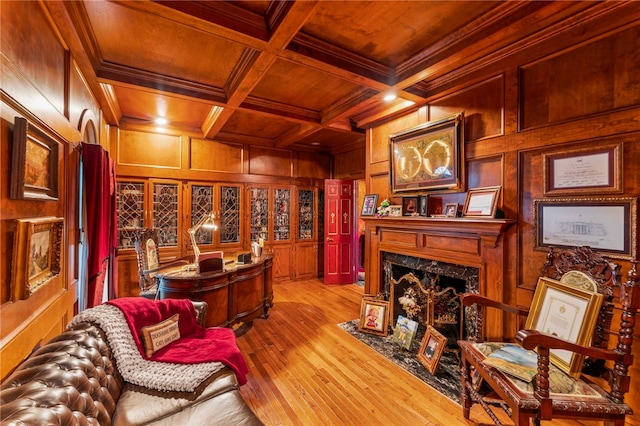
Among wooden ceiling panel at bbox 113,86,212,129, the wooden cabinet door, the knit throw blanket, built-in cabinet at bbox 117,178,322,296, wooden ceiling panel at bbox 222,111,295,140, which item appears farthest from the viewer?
the wooden cabinet door

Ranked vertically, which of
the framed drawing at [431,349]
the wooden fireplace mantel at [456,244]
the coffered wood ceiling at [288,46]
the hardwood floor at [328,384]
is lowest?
the hardwood floor at [328,384]

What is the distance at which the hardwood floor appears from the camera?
195cm

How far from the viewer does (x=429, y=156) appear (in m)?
3.03

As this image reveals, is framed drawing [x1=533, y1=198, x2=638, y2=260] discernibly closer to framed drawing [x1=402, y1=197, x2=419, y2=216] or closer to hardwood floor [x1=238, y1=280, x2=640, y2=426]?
hardwood floor [x1=238, y1=280, x2=640, y2=426]

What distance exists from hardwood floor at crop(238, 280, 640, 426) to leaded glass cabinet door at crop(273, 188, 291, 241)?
7.30ft

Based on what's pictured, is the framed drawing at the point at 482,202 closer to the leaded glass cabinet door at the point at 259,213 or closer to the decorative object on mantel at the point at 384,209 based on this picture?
the decorative object on mantel at the point at 384,209

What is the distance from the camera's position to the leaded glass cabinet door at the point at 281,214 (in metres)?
5.57

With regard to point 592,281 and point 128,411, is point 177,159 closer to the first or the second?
point 128,411

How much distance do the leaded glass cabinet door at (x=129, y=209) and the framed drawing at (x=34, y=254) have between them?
8.90ft

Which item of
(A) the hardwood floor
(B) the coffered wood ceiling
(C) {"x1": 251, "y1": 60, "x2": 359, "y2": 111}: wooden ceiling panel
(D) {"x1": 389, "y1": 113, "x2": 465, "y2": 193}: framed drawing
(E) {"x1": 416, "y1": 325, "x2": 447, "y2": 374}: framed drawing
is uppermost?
(C) {"x1": 251, "y1": 60, "x2": 359, "y2": 111}: wooden ceiling panel

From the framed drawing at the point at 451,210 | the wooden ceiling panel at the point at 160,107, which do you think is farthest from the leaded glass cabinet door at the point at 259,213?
the framed drawing at the point at 451,210

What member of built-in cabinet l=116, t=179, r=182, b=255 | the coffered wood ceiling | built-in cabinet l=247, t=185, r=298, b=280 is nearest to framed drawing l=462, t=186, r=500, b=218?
the coffered wood ceiling

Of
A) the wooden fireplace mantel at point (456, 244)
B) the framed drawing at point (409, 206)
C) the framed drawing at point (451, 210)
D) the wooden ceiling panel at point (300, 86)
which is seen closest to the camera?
the wooden fireplace mantel at point (456, 244)

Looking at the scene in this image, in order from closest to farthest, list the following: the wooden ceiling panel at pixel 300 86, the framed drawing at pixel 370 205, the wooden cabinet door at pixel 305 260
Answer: the wooden ceiling panel at pixel 300 86, the framed drawing at pixel 370 205, the wooden cabinet door at pixel 305 260
